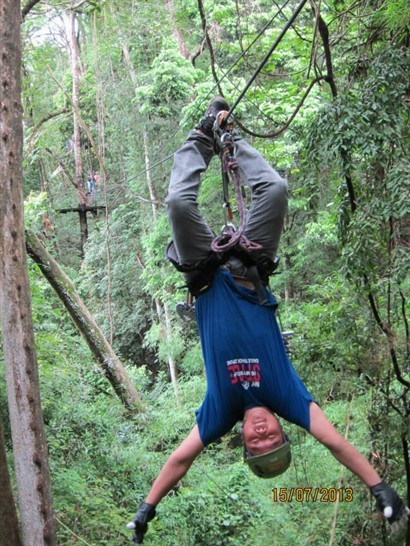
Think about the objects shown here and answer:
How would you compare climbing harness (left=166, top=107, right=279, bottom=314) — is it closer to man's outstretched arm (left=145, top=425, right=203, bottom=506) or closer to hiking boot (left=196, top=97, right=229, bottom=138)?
hiking boot (left=196, top=97, right=229, bottom=138)

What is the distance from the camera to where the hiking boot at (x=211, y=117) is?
261cm

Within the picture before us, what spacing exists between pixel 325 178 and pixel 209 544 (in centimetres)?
337

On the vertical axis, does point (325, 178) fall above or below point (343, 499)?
above

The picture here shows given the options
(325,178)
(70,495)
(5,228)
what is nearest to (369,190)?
(325,178)

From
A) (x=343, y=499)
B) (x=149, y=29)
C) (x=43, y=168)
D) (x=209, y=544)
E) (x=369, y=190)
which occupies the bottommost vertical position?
(x=209, y=544)

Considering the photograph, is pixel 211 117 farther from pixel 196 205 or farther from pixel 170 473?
pixel 170 473

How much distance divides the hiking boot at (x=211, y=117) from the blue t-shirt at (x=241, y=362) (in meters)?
0.65

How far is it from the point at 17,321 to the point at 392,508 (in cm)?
252

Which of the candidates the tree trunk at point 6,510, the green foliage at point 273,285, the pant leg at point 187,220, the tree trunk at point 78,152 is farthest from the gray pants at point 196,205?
the tree trunk at point 78,152

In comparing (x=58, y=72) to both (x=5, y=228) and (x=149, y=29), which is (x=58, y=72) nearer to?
(x=149, y=29)

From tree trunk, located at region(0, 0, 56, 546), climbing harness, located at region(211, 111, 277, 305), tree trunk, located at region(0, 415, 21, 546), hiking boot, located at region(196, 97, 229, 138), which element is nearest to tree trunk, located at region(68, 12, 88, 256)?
tree trunk, located at region(0, 0, 56, 546)

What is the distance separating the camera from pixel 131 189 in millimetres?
11109

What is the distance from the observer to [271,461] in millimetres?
2225
